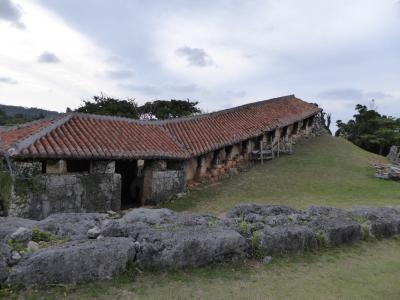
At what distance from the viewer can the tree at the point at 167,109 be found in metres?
33.6

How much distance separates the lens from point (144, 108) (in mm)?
34688

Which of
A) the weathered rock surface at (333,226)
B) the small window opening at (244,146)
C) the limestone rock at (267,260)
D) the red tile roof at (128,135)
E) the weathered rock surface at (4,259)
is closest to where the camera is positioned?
the weathered rock surface at (4,259)

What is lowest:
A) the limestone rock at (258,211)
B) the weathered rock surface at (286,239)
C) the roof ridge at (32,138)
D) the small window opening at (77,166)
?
the weathered rock surface at (286,239)

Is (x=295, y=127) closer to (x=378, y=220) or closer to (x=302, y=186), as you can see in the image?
(x=302, y=186)

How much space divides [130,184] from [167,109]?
20.5 meters

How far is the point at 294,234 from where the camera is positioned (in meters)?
6.42

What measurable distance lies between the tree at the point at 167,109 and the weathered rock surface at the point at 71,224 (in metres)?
27.4

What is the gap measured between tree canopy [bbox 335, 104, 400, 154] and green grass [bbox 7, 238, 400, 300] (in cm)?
2514

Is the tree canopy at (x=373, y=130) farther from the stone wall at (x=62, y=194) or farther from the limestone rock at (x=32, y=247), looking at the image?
the limestone rock at (x=32, y=247)

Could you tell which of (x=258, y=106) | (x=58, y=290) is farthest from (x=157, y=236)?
(x=258, y=106)

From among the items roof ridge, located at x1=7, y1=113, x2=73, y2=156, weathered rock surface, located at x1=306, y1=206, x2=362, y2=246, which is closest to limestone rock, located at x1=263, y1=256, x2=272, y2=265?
weathered rock surface, located at x1=306, y1=206, x2=362, y2=246

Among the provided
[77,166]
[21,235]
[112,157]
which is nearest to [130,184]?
[77,166]

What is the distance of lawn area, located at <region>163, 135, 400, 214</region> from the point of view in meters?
12.5

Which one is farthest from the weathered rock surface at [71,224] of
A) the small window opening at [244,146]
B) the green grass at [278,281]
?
the small window opening at [244,146]
